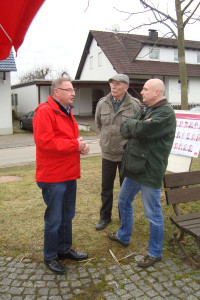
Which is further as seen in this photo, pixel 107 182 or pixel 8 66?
pixel 8 66

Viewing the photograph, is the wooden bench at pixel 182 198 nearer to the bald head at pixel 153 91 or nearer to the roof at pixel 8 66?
the bald head at pixel 153 91

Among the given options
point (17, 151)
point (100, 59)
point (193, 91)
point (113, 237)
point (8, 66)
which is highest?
point (100, 59)

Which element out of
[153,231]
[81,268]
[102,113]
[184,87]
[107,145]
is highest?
[184,87]

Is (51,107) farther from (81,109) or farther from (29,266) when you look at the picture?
(81,109)

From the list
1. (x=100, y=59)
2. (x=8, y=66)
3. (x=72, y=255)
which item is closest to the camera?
(x=72, y=255)

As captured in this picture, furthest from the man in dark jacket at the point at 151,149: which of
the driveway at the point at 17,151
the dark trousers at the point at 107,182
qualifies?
the driveway at the point at 17,151

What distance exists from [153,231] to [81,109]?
24.2 meters

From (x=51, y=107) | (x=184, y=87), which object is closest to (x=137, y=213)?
(x=51, y=107)

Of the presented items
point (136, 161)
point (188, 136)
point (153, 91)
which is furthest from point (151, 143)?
point (188, 136)

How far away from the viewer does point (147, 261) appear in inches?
119

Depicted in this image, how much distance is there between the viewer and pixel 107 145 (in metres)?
3.71

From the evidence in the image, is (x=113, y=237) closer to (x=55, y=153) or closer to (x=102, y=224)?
(x=102, y=224)

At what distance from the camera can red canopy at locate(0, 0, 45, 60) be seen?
2.39m

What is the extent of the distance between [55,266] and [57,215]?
0.54 metres
